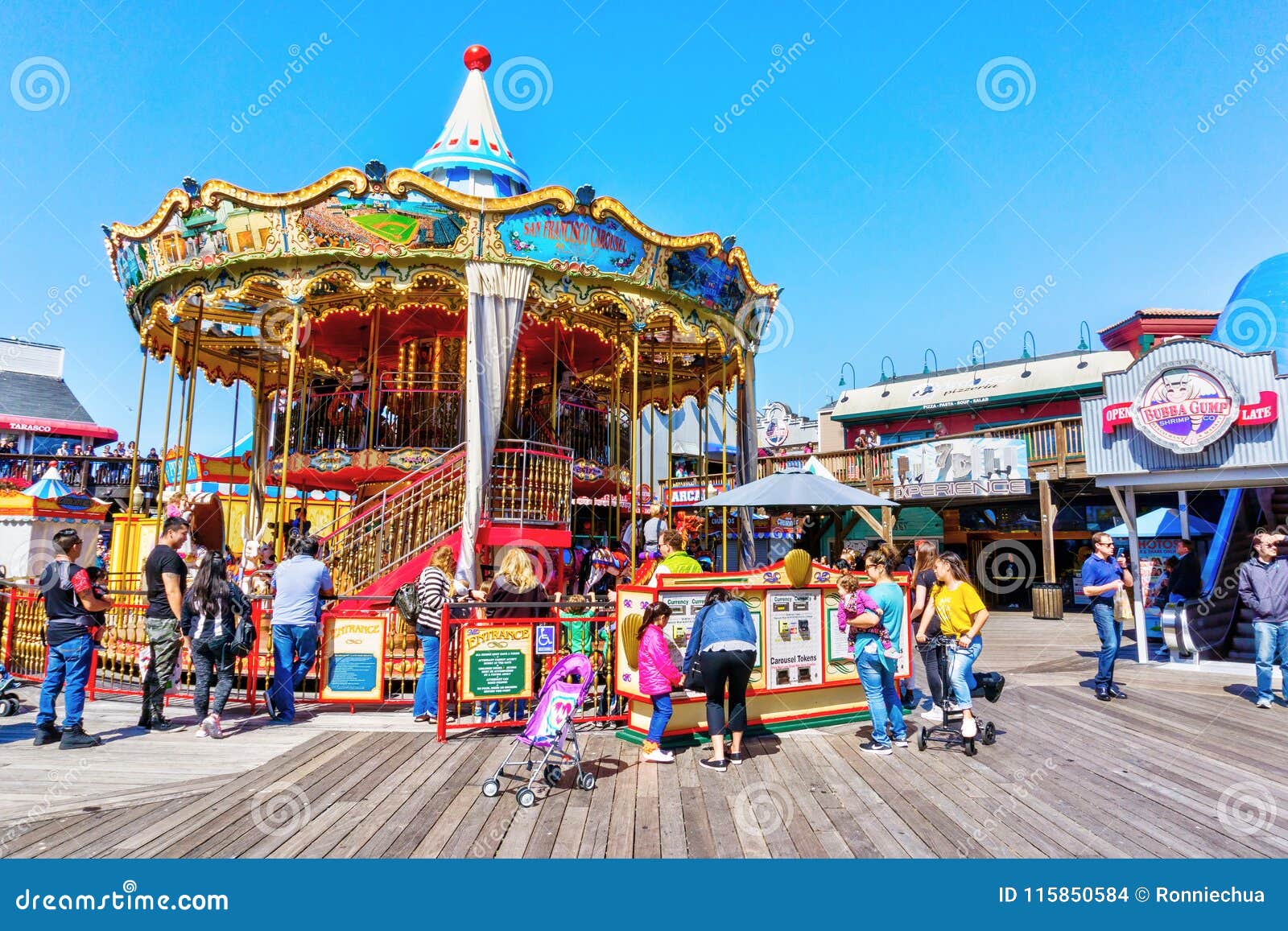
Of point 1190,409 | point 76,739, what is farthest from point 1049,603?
point 76,739

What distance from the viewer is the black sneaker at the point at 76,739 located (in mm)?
5871

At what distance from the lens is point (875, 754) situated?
5.96m

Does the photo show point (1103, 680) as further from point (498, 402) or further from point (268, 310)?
point (268, 310)

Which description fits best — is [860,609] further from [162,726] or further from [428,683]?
[162,726]

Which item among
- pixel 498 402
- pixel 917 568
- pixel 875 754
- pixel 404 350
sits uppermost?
pixel 404 350

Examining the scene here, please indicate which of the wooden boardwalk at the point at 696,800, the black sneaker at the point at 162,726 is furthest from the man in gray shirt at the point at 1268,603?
the black sneaker at the point at 162,726

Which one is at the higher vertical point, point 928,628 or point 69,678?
point 928,628

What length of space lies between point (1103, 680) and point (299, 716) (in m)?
8.22

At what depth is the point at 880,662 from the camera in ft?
19.8

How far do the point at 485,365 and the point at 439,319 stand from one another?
4350mm

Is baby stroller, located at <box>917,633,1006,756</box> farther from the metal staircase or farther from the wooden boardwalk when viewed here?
the metal staircase

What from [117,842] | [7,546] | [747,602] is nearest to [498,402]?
[747,602]

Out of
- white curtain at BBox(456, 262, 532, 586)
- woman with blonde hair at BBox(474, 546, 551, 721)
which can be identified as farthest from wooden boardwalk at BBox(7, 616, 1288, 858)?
white curtain at BBox(456, 262, 532, 586)

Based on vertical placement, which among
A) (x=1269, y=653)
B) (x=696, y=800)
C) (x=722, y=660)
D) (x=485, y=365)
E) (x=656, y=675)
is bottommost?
(x=696, y=800)
